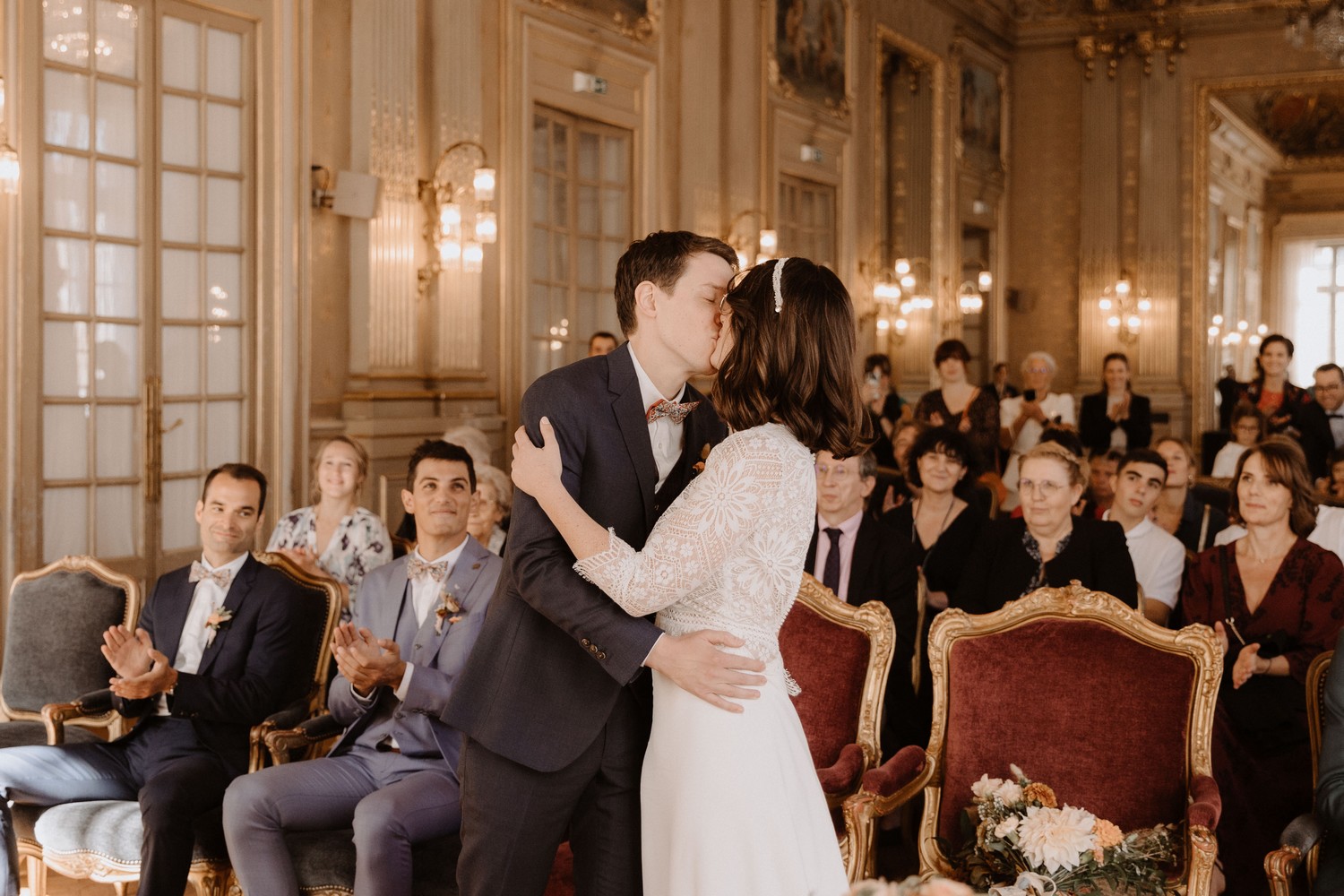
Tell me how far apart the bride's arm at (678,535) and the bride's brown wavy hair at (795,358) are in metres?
0.08

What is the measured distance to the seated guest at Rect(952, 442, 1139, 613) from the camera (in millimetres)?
4434

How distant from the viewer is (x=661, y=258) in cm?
232

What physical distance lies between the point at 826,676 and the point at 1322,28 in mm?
12676

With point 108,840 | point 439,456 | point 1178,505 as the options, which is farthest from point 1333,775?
point 1178,505

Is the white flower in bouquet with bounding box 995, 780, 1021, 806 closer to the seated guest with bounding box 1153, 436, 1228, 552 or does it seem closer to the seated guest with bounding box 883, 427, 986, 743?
the seated guest with bounding box 883, 427, 986, 743

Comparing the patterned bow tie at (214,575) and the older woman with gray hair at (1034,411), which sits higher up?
the older woman with gray hair at (1034,411)

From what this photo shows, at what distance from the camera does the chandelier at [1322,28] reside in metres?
13.4

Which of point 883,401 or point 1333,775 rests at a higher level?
point 883,401

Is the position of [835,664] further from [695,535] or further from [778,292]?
[778,292]

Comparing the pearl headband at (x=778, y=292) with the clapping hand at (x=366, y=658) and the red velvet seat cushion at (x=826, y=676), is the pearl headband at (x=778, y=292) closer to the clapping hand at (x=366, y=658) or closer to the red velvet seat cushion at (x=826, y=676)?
the clapping hand at (x=366, y=658)

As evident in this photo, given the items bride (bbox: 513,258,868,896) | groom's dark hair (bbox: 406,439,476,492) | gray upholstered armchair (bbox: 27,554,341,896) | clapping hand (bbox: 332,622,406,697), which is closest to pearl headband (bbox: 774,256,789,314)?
bride (bbox: 513,258,868,896)

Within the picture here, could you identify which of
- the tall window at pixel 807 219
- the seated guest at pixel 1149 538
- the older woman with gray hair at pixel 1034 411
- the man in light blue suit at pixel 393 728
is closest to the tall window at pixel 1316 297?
the tall window at pixel 807 219

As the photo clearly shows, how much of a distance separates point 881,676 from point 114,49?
479cm

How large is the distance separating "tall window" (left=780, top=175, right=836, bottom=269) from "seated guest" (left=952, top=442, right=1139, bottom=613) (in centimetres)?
747
